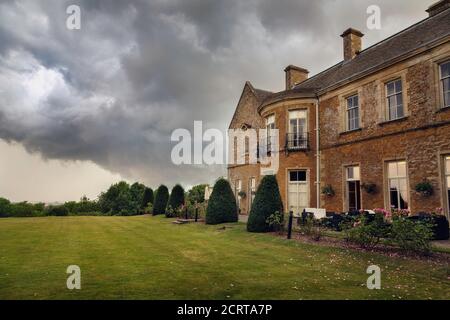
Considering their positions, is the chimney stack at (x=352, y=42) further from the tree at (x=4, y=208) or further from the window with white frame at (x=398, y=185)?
the tree at (x=4, y=208)

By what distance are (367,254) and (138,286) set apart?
6.22 m

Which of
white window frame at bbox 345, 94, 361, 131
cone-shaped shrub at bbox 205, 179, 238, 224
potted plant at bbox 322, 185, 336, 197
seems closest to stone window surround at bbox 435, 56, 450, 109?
white window frame at bbox 345, 94, 361, 131

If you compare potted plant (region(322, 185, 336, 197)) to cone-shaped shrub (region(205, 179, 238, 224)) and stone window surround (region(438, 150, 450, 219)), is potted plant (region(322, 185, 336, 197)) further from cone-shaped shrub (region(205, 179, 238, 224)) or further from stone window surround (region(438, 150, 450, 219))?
stone window surround (region(438, 150, 450, 219))

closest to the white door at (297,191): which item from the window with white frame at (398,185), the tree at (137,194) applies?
the window with white frame at (398,185)

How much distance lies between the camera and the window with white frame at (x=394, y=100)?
13996mm

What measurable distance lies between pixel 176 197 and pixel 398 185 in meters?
15.9

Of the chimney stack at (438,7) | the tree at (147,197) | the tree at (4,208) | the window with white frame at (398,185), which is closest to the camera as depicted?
the window with white frame at (398,185)

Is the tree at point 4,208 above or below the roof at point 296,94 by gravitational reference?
below

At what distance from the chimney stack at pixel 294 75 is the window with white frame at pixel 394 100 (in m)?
10.9

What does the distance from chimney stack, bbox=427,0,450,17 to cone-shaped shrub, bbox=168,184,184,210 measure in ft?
63.8

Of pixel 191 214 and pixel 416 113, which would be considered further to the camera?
pixel 191 214
